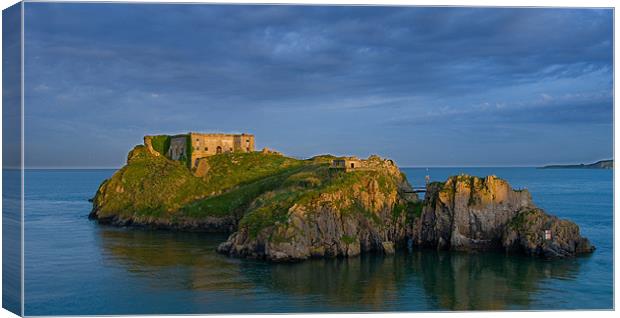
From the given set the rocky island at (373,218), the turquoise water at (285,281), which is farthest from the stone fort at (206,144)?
the turquoise water at (285,281)

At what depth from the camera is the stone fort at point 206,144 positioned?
103938 mm

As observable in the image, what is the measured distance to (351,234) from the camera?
195ft

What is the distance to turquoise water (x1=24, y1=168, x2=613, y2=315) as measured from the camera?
39.2 metres

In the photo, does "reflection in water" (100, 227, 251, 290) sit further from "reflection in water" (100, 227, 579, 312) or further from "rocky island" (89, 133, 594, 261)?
"rocky island" (89, 133, 594, 261)

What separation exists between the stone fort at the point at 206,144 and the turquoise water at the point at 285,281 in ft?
120

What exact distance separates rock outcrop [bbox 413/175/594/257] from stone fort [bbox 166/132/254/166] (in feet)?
161

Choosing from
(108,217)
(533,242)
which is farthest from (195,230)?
(533,242)

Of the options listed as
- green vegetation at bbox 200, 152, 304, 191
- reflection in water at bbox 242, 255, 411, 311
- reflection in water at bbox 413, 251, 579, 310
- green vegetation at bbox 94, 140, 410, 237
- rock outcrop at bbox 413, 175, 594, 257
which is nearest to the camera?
reflection in water at bbox 413, 251, 579, 310

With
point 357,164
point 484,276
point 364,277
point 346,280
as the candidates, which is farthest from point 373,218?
point 346,280

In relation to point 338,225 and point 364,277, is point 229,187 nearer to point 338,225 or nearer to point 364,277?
point 338,225

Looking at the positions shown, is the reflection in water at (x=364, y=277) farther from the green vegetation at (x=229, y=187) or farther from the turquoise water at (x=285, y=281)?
the green vegetation at (x=229, y=187)

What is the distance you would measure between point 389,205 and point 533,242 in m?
14.4

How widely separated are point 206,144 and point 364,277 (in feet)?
200

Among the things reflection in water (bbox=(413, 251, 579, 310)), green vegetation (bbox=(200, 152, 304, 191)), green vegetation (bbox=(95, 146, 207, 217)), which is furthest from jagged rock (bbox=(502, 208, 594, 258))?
green vegetation (bbox=(95, 146, 207, 217))
